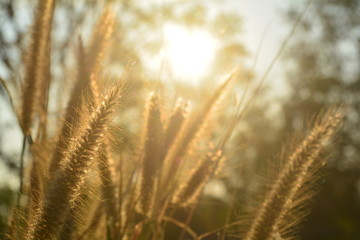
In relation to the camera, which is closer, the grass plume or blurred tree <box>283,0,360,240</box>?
the grass plume

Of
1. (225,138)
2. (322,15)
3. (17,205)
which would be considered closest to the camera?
(17,205)

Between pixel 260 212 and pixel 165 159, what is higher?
pixel 165 159

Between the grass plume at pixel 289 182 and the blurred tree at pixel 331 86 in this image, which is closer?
the grass plume at pixel 289 182

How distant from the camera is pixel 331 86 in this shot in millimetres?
14867

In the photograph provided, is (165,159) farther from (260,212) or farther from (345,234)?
(345,234)

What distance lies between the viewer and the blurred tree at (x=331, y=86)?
14.0m

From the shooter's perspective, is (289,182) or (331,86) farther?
(331,86)

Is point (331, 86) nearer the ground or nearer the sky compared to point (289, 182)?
nearer the ground

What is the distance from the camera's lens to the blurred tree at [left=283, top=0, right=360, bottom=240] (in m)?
14.0

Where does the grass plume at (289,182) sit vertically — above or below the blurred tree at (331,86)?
above

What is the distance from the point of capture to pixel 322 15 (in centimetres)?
1529

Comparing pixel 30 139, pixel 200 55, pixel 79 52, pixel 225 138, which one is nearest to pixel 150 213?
pixel 225 138

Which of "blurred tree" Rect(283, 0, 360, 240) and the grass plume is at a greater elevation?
the grass plume

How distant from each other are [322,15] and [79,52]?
15.8m
